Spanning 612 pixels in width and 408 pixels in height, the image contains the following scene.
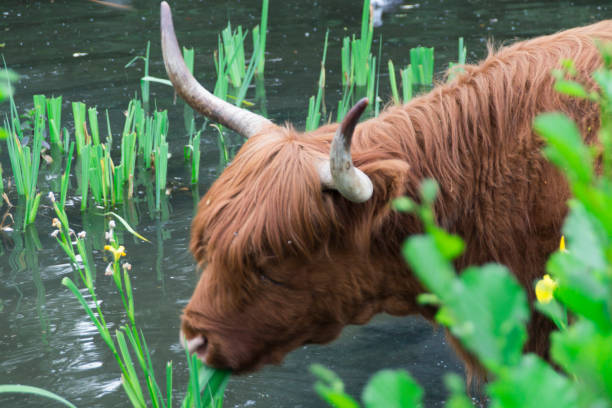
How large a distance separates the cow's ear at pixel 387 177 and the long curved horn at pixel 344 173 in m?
0.06

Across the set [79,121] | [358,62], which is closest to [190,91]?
[79,121]

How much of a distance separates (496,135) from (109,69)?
21.6 feet

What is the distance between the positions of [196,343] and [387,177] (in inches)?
32.8

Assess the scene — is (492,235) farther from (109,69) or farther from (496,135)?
(109,69)

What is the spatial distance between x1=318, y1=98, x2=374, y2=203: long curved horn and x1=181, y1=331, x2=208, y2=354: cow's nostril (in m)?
0.67

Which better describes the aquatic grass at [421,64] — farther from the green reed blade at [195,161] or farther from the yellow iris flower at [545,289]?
the yellow iris flower at [545,289]

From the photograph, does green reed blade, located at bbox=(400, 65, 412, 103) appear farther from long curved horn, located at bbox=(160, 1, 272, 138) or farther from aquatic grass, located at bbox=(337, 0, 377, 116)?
long curved horn, located at bbox=(160, 1, 272, 138)

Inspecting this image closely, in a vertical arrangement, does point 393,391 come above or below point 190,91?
above

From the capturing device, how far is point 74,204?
5160mm

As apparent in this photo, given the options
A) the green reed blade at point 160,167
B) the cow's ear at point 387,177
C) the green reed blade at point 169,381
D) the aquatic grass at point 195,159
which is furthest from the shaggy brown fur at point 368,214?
the aquatic grass at point 195,159

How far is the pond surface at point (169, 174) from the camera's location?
3.51 metres

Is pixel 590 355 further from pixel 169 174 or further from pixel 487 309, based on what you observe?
pixel 169 174

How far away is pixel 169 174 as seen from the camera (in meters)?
5.68

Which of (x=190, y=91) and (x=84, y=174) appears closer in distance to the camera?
(x=190, y=91)
